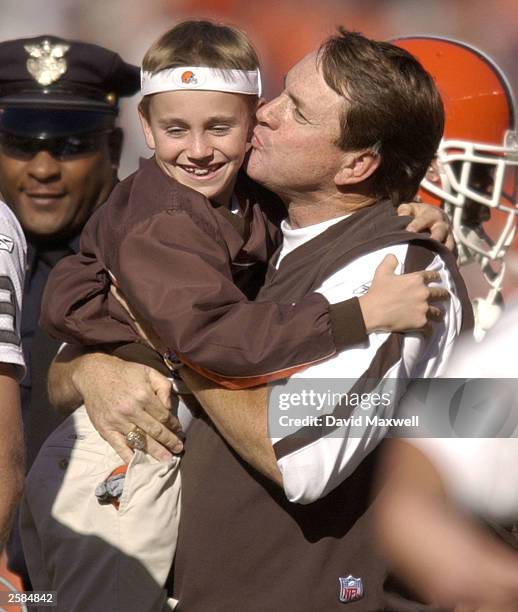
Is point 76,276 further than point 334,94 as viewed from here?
Yes

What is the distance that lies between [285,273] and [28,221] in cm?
143

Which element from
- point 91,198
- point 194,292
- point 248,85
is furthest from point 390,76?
point 91,198

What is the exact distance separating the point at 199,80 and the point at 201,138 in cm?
13

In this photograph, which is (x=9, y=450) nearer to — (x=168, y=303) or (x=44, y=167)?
(x=168, y=303)

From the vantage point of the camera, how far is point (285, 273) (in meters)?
2.30

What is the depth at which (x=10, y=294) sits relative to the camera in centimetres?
193

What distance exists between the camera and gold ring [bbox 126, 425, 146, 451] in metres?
2.31

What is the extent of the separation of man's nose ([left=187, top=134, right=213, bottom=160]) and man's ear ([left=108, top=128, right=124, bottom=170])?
3.81 feet

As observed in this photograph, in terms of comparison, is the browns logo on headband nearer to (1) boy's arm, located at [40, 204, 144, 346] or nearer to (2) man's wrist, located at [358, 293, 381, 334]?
(1) boy's arm, located at [40, 204, 144, 346]

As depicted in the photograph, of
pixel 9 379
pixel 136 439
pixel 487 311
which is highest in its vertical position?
pixel 9 379

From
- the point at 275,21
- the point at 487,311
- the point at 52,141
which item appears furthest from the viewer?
the point at 275,21

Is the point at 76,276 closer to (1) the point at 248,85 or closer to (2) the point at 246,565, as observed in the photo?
(1) the point at 248,85

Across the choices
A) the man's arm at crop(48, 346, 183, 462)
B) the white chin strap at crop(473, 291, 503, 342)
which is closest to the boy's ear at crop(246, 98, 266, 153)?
the man's arm at crop(48, 346, 183, 462)

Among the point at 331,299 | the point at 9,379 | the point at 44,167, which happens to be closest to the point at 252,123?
the point at 331,299
